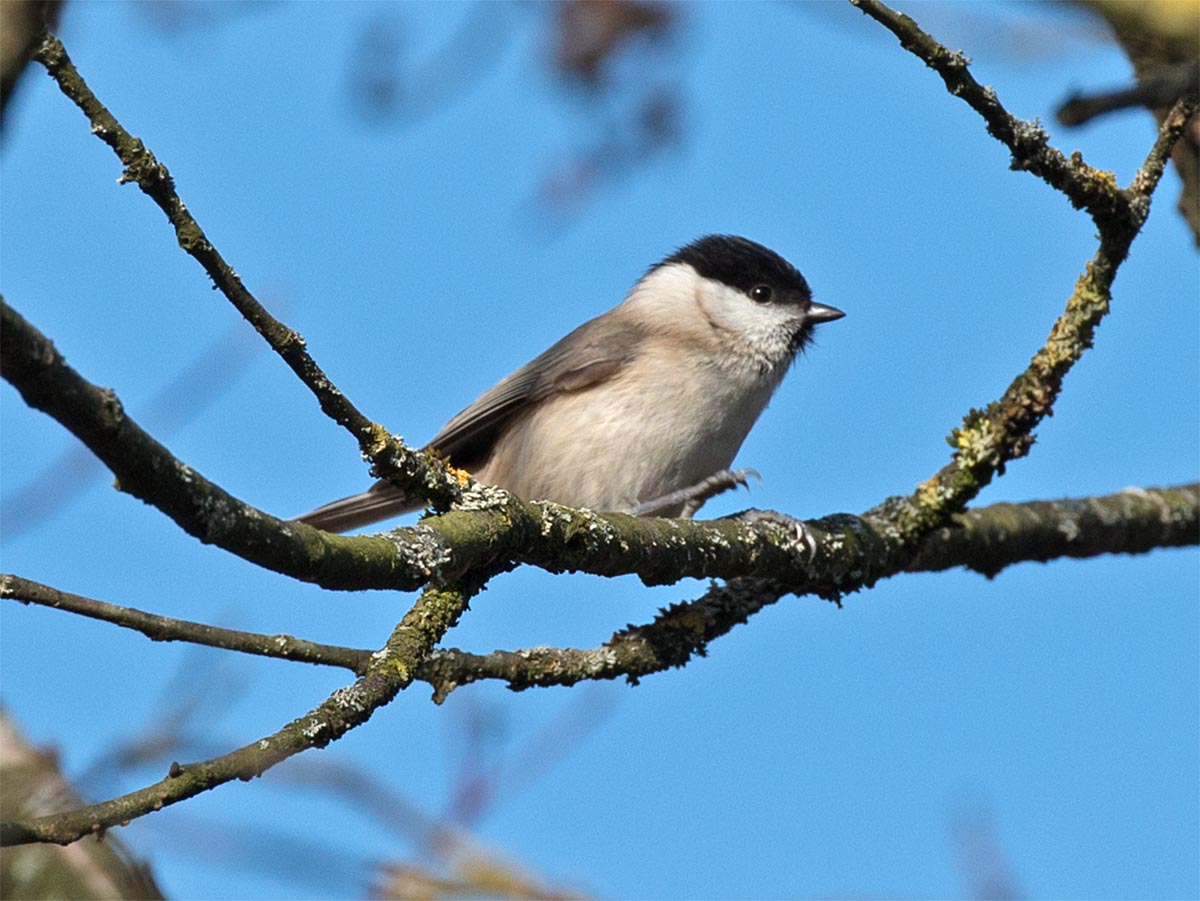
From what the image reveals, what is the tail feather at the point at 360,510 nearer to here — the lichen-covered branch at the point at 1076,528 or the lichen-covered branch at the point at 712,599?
the lichen-covered branch at the point at 712,599

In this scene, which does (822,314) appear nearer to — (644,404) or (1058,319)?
(644,404)

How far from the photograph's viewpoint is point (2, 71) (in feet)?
4.90

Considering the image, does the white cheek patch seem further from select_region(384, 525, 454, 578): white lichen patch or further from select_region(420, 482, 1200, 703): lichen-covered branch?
select_region(384, 525, 454, 578): white lichen patch

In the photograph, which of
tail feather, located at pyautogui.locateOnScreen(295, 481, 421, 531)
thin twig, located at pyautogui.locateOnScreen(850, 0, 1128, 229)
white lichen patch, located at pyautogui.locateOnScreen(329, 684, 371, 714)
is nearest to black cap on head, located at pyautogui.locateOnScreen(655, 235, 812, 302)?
tail feather, located at pyautogui.locateOnScreen(295, 481, 421, 531)

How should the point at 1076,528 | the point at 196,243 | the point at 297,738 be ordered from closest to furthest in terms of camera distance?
the point at 196,243 → the point at 297,738 → the point at 1076,528

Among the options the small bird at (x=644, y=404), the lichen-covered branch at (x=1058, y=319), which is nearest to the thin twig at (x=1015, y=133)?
the lichen-covered branch at (x=1058, y=319)

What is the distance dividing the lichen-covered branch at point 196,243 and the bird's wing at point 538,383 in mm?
2407

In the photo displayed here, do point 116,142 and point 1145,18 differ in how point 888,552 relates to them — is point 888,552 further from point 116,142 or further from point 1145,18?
point 116,142

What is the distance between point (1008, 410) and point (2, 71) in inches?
101

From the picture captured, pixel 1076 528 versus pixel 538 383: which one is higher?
pixel 538 383

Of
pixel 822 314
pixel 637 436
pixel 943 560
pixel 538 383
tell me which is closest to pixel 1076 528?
pixel 943 560

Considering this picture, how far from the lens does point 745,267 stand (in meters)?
5.33

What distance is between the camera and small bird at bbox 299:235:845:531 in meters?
4.56

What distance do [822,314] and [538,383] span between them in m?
1.11
